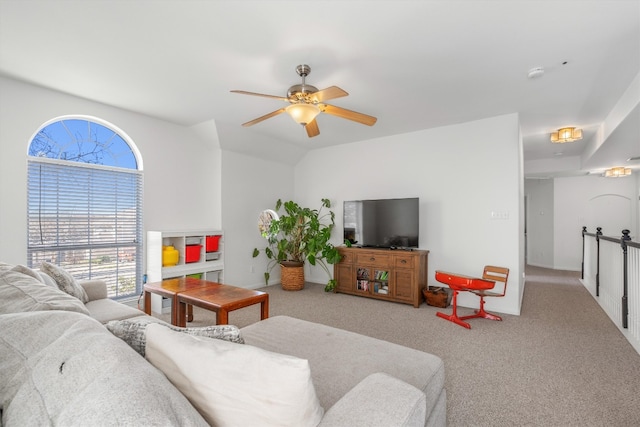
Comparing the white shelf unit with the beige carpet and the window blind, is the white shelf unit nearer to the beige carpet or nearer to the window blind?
the window blind

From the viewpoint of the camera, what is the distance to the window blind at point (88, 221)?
3408 mm

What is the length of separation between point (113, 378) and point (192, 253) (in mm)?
4078

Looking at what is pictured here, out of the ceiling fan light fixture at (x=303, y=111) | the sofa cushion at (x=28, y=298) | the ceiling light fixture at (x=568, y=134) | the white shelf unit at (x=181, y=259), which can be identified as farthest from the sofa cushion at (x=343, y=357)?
the ceiling light fixture at (x=568, y=134)

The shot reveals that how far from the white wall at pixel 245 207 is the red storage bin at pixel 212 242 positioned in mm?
257

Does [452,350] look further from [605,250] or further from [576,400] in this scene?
[605,250]

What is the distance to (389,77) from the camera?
3.06 metres

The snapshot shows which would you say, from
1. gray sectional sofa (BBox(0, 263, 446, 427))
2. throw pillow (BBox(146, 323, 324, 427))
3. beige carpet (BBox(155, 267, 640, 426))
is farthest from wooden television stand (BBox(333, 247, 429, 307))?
throw pillow (BBox(146, 323, 324, 427))

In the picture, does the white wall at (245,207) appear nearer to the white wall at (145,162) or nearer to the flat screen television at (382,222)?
the white wall at (145,162)

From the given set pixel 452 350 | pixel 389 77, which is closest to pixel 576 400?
pixel 452 350

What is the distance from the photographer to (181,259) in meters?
4.48

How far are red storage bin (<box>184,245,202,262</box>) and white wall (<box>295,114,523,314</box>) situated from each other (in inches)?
106

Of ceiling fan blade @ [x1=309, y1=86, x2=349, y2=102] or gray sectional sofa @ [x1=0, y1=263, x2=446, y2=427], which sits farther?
ceiling fan blade @ [x1=309, y1=86, x2=349, y2=102]

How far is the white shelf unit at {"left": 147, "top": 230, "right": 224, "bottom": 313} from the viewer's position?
4.09 meters

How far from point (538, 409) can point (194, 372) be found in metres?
2.29
